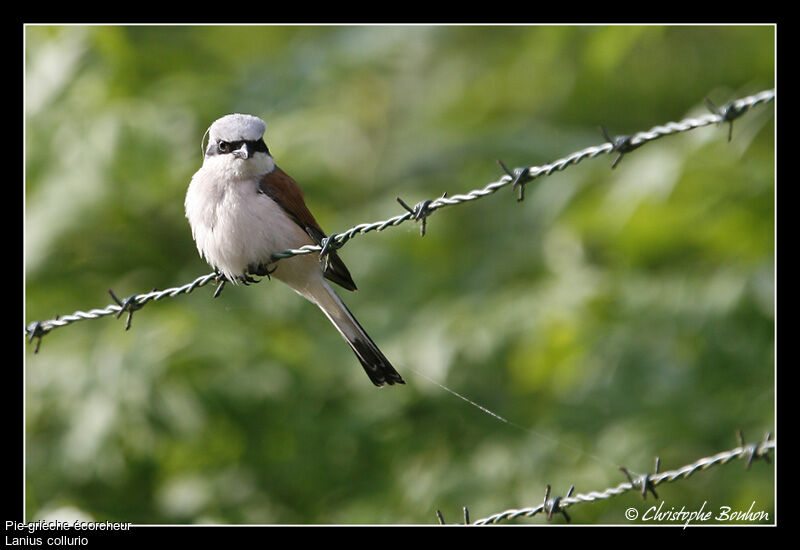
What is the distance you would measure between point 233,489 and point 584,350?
273cm

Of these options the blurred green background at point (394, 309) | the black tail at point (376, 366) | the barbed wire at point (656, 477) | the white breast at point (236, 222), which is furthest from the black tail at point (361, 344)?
the blurred green background at point (394, 309)

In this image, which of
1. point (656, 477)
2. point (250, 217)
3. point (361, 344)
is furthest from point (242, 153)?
point (656, 477)

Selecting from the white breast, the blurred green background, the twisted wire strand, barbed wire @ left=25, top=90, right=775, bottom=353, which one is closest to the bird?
the white breast

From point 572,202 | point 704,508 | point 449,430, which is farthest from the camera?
point 449,430

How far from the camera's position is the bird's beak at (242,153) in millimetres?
4363

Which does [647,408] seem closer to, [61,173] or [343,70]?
[343,70]

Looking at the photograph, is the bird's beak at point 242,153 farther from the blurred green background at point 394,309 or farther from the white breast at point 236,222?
the blurred green background at point 394,309

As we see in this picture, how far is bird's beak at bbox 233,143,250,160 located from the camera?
436cm

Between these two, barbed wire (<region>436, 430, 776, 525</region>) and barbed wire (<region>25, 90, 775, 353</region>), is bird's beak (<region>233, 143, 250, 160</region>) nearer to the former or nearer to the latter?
barbed wire (<region>25, 90, 775, 353</region>)

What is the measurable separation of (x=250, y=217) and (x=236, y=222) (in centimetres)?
7

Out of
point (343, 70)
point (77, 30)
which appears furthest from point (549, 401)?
point (77, 30)

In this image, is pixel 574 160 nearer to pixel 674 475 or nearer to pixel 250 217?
pixel 674 475

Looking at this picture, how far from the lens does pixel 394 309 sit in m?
7.46

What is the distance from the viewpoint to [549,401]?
7.03 metres
